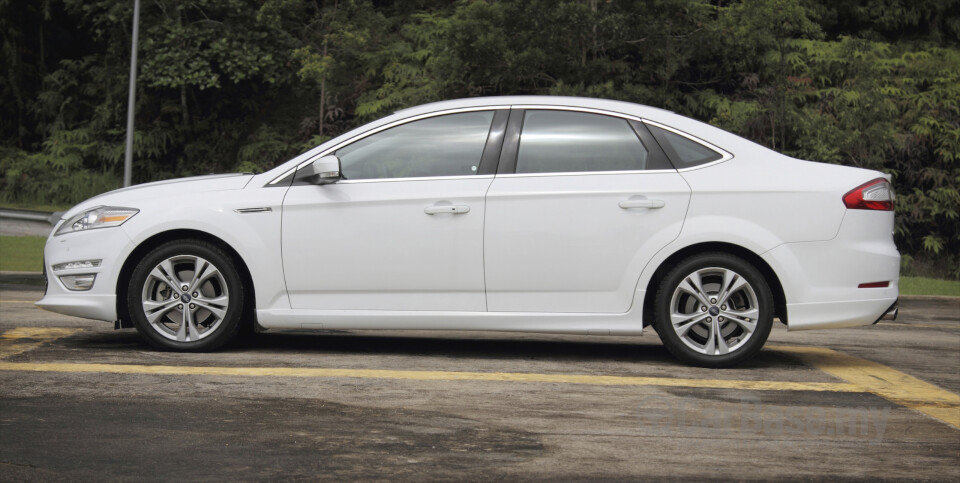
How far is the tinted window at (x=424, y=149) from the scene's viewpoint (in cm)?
728

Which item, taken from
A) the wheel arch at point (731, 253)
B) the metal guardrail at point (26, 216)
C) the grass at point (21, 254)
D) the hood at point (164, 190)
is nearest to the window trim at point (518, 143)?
the wheel arch at point (731, 253)

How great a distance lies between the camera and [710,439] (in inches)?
203

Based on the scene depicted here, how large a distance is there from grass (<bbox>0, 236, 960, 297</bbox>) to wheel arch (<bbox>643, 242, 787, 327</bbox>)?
932 cm

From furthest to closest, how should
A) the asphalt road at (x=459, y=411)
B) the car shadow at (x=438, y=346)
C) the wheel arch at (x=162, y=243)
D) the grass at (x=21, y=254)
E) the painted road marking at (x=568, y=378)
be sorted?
1. the grass at (x=21, y=254)
2. the car shadow at (x=438, y=346)
3. the wheel arch at (x=162, y=243)
4. the painted road marking at (x=568, y=378)
5. the asphalt road at (x=459, y=411)

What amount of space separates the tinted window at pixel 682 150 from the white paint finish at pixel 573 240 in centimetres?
16

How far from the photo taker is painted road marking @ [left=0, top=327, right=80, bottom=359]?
287 inches

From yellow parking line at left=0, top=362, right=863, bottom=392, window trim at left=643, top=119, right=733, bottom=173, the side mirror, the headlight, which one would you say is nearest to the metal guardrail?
the headlight

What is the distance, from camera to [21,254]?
18656 mm

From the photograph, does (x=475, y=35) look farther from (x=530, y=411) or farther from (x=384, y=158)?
(x=530, y=411)

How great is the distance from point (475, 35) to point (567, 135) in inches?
609

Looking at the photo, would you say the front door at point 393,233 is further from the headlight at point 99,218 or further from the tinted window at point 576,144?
the headlight at point 99,218

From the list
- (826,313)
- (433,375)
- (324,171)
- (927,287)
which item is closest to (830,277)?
(826,313)

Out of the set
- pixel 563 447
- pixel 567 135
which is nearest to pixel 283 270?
pixel 567 135

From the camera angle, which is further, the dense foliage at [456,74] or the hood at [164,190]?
the dense foliage at [456,74]
